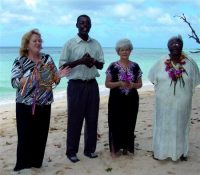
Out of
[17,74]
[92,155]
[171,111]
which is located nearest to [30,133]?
[17,74]

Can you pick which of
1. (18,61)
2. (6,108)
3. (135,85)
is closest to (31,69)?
(18,61)

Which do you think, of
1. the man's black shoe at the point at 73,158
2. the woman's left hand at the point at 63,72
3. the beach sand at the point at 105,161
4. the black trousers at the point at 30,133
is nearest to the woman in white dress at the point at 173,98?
the beach sand at the point at 105,161

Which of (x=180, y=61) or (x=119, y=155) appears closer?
(x=180, y=61)

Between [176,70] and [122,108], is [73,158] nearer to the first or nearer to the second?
[122,108]

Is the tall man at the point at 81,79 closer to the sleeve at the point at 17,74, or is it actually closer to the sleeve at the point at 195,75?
the sleeve at the point at 17,74

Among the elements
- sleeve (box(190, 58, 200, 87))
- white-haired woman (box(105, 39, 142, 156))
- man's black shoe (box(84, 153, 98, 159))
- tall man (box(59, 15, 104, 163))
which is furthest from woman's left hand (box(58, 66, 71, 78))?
sleeve (box(190, 58, 200, 87))

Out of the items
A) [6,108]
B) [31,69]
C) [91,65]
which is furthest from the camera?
[6,108]

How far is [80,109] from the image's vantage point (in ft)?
20.8

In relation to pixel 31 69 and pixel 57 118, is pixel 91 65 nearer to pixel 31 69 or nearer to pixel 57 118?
pixel 31 69

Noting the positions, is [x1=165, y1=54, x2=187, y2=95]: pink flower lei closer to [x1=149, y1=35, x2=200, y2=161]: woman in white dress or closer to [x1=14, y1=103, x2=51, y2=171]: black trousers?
[x1=149, y1=35, x2=200, y2=161]: woman in white dress

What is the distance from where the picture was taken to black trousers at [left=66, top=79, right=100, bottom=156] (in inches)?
247

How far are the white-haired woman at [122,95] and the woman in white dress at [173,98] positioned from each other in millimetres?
300

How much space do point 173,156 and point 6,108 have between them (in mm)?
8601

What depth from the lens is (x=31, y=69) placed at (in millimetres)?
5691
